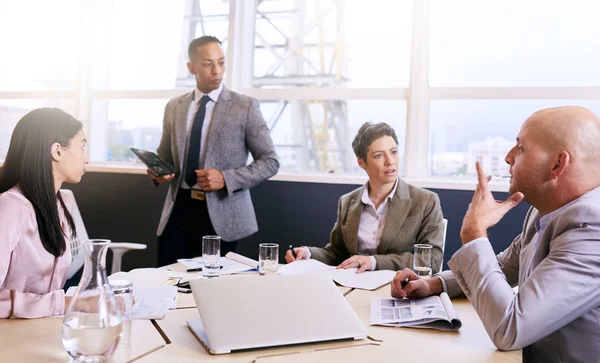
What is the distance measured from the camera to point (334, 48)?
390 centimetres

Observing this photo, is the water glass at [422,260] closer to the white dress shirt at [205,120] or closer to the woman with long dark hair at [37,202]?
the woman with long dark hair at [37,202]

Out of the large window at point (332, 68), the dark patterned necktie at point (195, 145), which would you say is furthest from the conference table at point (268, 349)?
the large window at point (332, 68)

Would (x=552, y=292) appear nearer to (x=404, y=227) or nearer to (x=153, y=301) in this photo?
(x=153, y=301)

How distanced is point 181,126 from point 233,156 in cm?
35

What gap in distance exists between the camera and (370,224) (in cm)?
264

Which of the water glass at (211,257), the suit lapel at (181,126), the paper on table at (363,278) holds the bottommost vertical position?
the paper on table at (363,278)

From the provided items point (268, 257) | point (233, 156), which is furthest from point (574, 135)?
point (233, 156)

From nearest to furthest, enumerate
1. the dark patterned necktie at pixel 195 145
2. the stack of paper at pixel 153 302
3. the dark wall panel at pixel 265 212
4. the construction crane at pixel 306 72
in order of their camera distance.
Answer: the stack of paper at pixel 153 302
the dark patterned necktie at pixel 195 145
the dark wall panel at pixel 265 212
the construction crane at pixel 306 72

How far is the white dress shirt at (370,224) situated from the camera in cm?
260

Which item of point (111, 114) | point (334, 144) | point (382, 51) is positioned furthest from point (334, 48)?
point (111, 114)

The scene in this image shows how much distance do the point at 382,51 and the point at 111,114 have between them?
221 cm

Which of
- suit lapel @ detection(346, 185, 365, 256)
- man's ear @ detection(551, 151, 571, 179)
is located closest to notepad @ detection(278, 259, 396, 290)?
suit lapel @ detection(346, 185, 365, 256)

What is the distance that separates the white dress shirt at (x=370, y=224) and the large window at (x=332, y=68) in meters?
1.11

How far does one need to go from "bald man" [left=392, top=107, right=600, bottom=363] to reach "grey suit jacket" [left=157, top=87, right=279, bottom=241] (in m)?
1.69
